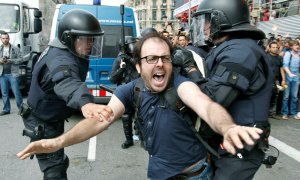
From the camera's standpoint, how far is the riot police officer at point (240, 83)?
1.96 metres

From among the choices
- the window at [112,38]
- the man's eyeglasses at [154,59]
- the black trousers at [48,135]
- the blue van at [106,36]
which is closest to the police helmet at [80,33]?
the black trousers at [48,135]

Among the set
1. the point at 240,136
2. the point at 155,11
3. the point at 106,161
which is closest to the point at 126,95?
the point at 240,136

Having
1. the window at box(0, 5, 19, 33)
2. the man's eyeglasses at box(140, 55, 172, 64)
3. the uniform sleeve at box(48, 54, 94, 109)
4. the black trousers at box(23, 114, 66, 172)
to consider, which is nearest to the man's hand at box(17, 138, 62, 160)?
the uniform sleeve at box(48, 54, 94, 109)

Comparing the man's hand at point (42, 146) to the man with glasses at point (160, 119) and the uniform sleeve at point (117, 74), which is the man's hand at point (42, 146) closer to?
the man with glasses at point (160, 119)

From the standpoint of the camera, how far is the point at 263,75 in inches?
81.8

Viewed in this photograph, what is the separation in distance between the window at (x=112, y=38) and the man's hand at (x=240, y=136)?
636 cm

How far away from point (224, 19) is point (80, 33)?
118 cm

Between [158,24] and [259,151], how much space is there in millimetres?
107858

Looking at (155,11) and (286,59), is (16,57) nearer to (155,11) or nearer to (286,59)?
(286,59)

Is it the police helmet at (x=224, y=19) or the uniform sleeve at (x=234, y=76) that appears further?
the police helmet at (x=224, y=19)

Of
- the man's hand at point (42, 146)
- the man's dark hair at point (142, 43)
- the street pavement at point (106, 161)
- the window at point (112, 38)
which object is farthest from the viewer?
the window at point (112, 38)

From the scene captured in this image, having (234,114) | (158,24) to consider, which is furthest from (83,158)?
(158,24)

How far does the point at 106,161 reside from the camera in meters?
4.93

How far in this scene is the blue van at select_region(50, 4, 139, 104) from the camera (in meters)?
7.44
